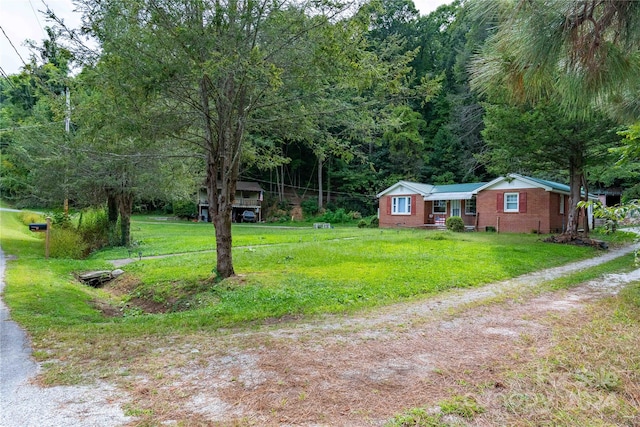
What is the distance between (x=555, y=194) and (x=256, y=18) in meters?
20.3

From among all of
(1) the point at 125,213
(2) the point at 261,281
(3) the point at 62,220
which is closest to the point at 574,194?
(2) the point at 261,281

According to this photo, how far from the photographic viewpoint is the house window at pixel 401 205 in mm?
26875

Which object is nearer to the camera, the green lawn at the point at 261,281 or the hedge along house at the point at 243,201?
the green lawn at the point at 261,281

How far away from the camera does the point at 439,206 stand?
86.4ft

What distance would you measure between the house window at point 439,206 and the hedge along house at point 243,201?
20190 millimetres

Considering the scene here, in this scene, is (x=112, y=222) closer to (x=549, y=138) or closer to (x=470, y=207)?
(x=549, y=138)

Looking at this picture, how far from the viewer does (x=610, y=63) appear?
3.60 m

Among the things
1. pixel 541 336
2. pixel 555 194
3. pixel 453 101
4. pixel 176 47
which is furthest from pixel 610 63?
pixel 453 101

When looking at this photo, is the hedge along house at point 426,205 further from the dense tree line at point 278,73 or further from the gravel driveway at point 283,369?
the gravel driveway at point 283,369

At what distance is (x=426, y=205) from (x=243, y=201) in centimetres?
2096

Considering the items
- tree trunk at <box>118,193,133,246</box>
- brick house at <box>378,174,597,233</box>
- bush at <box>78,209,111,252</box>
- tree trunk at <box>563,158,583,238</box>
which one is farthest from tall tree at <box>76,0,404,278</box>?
brick house at <box>378,174,597,233</box>

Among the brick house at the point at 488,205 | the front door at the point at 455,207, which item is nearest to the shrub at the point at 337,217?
the brick house at the point at 488,205

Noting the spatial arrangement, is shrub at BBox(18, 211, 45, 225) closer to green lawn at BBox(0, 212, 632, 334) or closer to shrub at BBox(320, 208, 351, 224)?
green lawn at BBox(0, 212, 632, 334)

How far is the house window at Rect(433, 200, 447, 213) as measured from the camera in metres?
26.1
